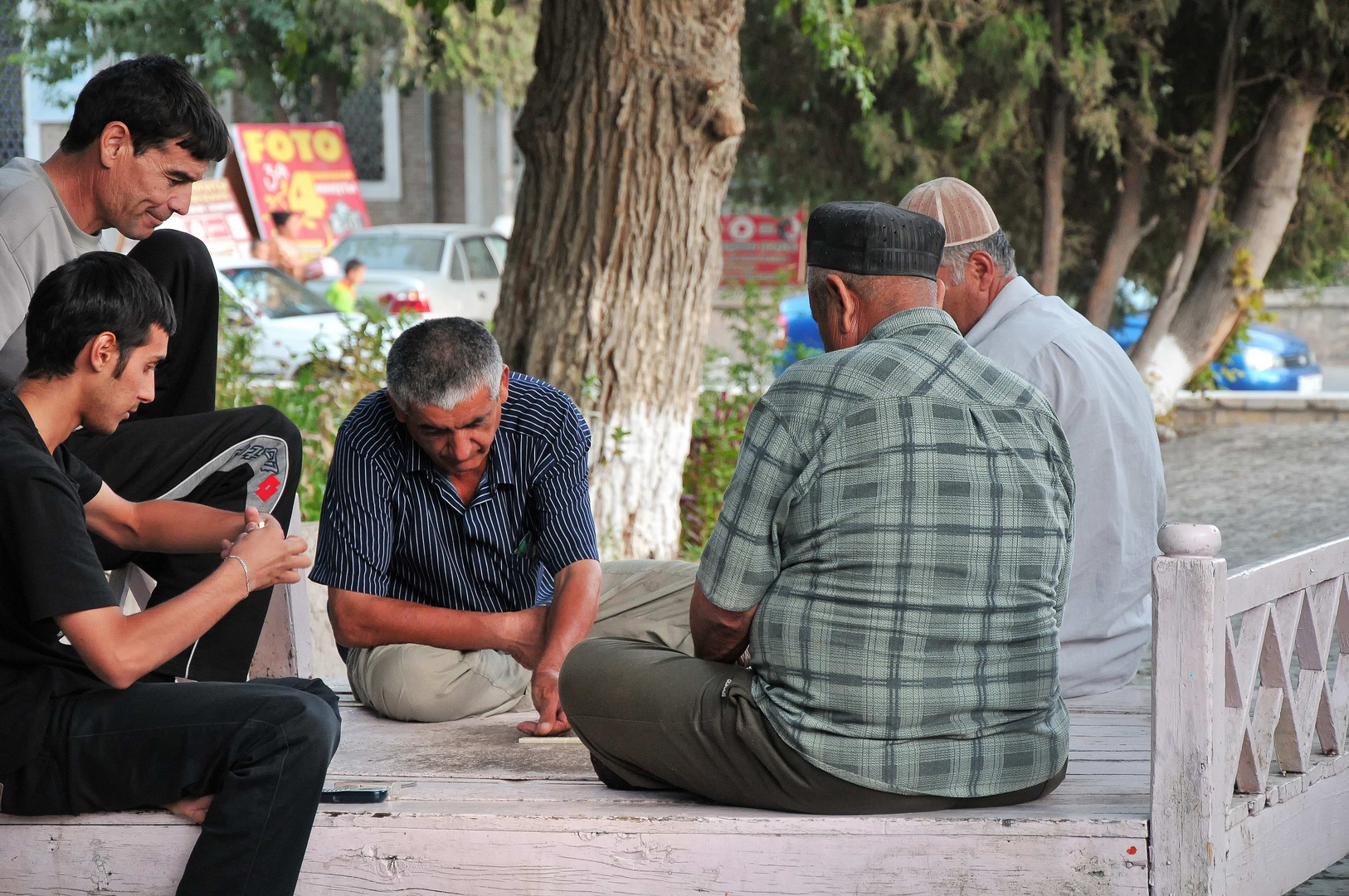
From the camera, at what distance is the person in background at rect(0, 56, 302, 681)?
3.03 m

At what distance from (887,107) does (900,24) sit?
112cm

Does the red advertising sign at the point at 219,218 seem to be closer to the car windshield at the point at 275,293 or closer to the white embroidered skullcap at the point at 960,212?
the car windshield at the point at 275,293

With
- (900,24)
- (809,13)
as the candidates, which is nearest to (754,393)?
(809,13)

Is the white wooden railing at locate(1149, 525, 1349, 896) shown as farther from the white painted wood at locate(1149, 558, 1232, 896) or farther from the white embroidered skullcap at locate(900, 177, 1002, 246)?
the white embroidered skullcap at locate(900, 177, 1002, 246)

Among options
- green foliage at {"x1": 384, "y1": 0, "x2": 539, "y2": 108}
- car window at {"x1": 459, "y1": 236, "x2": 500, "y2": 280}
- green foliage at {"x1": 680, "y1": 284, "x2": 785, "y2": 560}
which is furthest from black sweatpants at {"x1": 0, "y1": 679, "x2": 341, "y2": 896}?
car window at {"x1": 459, "y1": 236, "x2": 500, "y2": 280}

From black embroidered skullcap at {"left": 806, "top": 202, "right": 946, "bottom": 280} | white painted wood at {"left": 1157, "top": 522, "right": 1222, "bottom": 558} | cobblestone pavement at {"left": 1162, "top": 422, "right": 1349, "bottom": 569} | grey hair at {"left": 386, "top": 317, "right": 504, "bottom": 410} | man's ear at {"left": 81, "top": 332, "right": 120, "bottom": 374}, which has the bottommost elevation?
cobblestone pavement at {"left": 1162, "top": 422, "right": 1349, "bottom": 569}

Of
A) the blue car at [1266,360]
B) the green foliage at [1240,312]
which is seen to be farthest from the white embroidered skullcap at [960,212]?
the blue car at [1266,360]

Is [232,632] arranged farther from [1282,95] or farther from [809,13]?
[1282,95]

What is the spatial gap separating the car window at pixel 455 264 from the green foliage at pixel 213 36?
2.79 metres

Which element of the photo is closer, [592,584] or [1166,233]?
[592,584]

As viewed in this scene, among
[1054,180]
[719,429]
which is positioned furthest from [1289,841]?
[1054,180]

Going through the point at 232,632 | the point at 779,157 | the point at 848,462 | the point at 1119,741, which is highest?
the point at 779,157

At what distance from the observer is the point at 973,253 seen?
3283mm

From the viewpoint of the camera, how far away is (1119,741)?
304 cm
